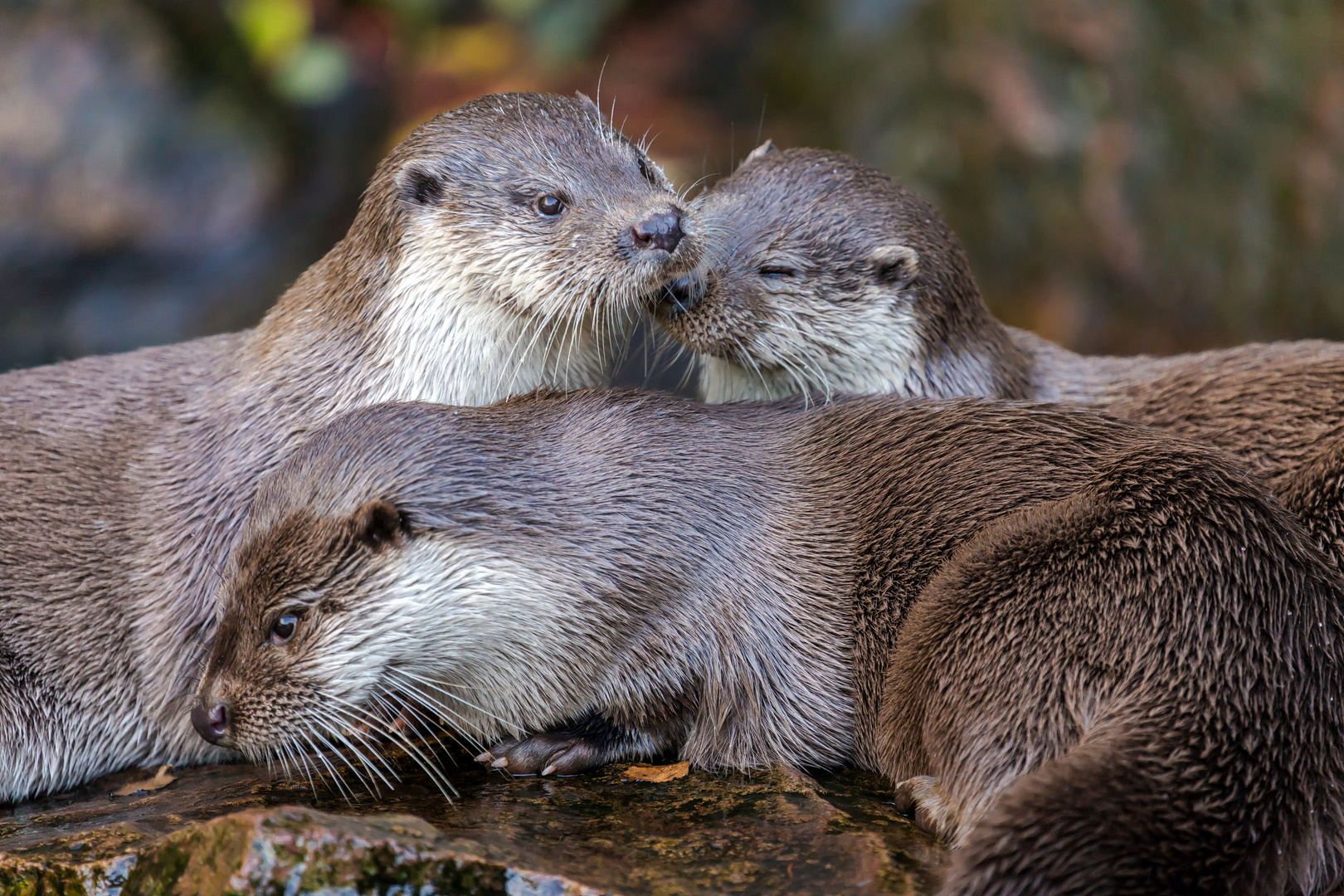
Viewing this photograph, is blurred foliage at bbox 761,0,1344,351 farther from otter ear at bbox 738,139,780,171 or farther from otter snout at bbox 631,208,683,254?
otter snout at bbox 631,208,683,254

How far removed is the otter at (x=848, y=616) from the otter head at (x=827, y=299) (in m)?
0.46

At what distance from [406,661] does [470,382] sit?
89 cm

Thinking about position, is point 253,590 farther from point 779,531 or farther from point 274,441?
point 779,531

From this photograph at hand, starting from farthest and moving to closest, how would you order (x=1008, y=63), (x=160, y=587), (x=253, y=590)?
(x=1008, y=63) → (x=160, y=587) → (x=253, y=590)

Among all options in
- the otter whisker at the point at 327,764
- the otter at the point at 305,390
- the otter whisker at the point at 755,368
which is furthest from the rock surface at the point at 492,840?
the otter whisker at the point at 755,368

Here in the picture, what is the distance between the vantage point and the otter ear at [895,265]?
368 centimetres

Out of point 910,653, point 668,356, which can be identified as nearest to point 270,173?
point 668,356

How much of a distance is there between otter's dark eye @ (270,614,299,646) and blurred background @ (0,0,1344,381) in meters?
3.90

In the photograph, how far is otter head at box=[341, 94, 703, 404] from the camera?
323 cm

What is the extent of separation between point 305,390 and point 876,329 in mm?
1619

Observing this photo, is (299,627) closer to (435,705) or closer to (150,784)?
(435,705)

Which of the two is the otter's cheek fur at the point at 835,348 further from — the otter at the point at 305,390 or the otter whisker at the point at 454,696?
the otter whisker at the point at 454,696

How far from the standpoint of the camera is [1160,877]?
1938mm

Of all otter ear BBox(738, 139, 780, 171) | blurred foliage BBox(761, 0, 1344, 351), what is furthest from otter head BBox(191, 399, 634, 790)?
blurred foliage BBox(761, 0, 1344, 351)
